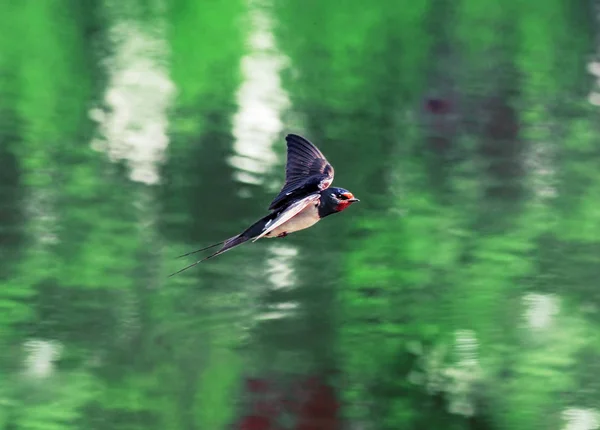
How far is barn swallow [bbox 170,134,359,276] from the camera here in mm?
1885

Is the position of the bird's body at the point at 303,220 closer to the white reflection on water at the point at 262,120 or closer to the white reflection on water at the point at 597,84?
the white reflection on water at the point at 262,120

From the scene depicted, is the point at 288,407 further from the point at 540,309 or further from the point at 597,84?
the point at 597,84

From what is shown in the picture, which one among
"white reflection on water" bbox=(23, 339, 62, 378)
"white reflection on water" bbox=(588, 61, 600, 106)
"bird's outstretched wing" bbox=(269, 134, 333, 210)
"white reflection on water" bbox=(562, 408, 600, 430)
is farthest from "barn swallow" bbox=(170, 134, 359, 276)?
"white reflection on water" bbox=(588, 61, 600, 106)

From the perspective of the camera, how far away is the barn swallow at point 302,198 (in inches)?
74.2

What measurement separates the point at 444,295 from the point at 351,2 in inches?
51.8

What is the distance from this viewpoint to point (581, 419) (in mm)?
3262

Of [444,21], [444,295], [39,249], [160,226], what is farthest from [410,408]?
[444,21]

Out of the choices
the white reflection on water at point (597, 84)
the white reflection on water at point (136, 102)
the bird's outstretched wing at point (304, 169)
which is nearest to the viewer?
the bird's outstretched wing at point (304, 169)

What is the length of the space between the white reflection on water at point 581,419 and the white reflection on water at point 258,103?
1.22 m

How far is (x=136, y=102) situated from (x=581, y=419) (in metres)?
1.94

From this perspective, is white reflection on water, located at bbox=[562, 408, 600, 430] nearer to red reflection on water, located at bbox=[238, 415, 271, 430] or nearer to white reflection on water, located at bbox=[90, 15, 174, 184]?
red reflection on water, located at bbox=[238, 415, 271, 430]

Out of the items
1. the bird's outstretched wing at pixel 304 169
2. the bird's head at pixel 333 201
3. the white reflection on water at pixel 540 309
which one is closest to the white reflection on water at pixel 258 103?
the white reflection on water at pixel 540 309

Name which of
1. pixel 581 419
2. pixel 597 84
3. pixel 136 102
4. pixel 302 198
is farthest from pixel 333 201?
pixel 597 84

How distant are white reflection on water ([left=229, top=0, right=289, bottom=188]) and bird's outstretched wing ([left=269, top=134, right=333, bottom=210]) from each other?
137 cm
